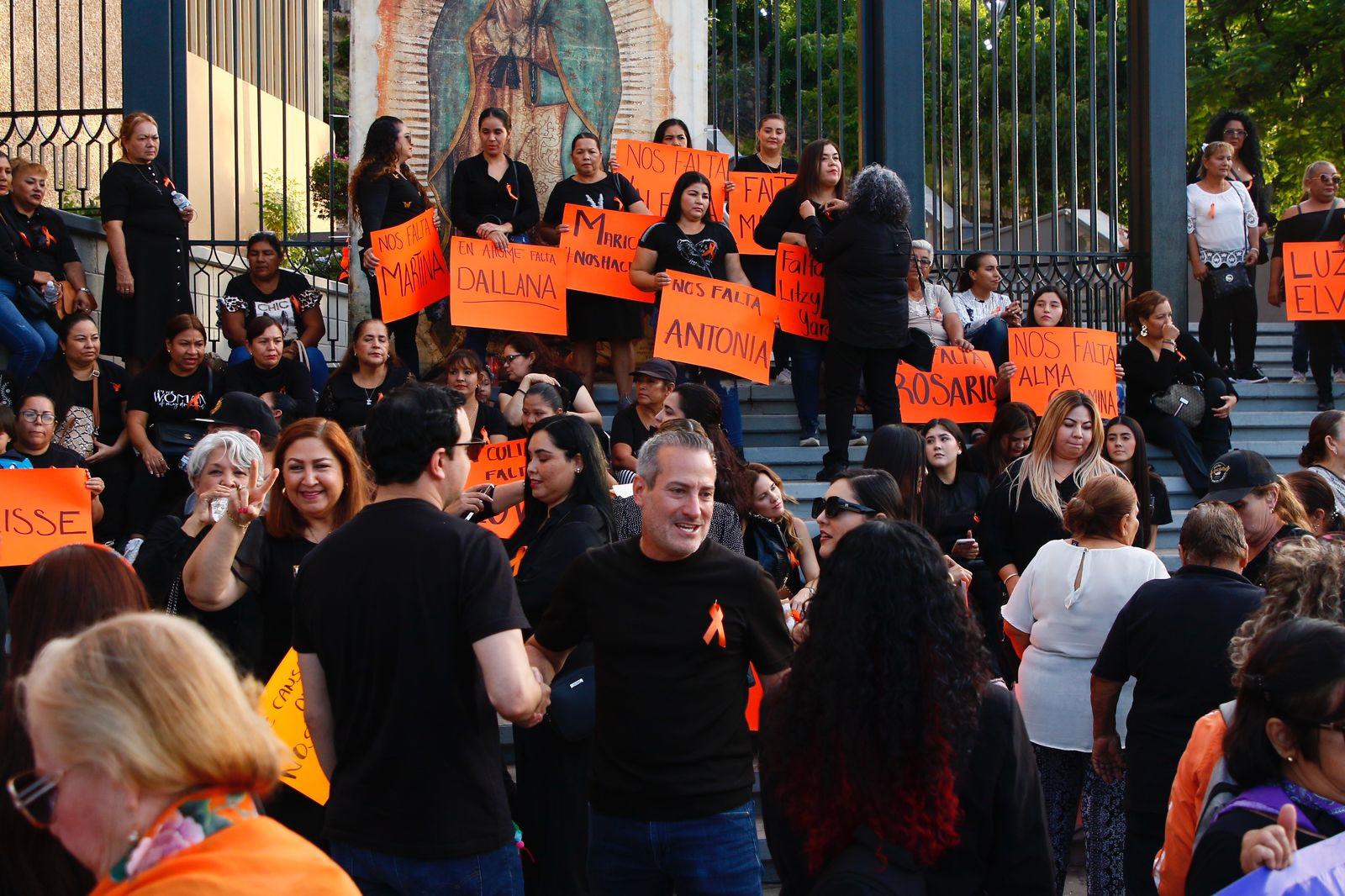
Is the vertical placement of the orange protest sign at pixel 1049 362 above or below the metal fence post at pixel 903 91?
below

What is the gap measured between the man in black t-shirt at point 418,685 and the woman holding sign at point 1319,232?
9050 millimetres

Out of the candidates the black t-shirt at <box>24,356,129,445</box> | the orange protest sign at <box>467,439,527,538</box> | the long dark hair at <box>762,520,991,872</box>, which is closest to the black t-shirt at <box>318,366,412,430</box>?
the orange protest sign at <box>467,439,527,538</box>

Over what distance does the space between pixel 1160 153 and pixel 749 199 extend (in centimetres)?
341

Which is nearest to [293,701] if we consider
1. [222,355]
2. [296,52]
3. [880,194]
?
[880,194]

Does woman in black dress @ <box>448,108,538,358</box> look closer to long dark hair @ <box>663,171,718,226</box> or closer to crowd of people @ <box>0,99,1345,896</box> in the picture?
long dark hair @ <box>663,171,718,226</box>

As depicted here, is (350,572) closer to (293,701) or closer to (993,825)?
(293,701)

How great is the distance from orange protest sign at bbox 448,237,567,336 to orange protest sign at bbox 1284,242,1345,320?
17.4 ft

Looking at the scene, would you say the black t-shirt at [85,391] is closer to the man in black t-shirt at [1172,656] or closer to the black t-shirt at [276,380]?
the black t-shirt at [276,380]

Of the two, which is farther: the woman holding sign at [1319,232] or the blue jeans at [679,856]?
the woman holding sign at [1319,232]

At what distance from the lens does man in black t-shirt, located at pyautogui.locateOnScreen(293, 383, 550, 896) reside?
3426 mm

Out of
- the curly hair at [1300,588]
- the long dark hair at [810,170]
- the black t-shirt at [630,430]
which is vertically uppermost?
the long dark hair at [810,170]

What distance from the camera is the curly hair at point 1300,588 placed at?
3.76 meters

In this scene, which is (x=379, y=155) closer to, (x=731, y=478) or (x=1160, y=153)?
(x=731, y=478)

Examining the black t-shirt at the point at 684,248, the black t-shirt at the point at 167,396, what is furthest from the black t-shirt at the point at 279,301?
the black t-shirt at the point at 684,248
